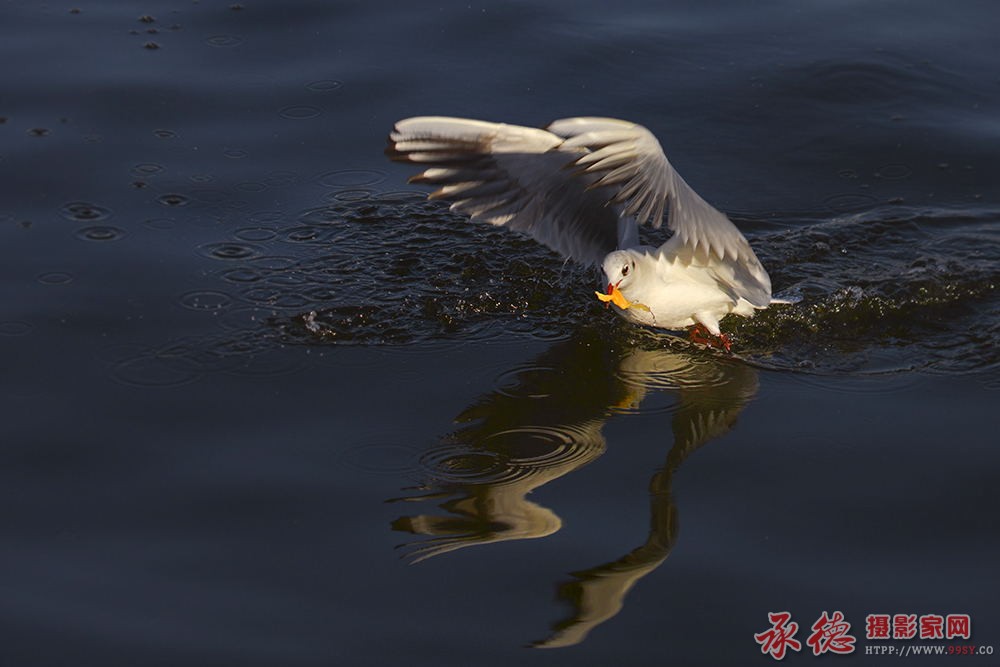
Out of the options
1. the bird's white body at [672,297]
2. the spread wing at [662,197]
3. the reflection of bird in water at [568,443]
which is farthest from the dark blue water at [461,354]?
the spread wing at [662,197]

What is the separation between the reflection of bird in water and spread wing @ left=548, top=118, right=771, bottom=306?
0.42 m

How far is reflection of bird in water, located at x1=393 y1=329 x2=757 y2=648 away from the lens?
4031 millimetres

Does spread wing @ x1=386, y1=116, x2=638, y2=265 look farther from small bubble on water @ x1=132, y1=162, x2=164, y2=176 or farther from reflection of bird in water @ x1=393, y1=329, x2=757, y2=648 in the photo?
small bubble on water @ x1=132, y1=162, x2=164, y2=176

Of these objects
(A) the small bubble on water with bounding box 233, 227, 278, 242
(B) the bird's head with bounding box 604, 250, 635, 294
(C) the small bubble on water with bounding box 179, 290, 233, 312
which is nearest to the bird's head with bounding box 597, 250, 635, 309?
(B) the bird's head with bounding box 604, 250, 635, 294

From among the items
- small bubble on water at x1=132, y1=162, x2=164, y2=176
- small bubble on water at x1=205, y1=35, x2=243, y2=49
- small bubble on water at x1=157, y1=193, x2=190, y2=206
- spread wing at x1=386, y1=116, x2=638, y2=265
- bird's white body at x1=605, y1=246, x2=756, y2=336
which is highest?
small bubble on water at x1=205, y1=35, x2=243, y2=49

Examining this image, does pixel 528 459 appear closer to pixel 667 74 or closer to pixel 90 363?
pixel 90 363

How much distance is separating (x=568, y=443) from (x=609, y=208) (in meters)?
1.53

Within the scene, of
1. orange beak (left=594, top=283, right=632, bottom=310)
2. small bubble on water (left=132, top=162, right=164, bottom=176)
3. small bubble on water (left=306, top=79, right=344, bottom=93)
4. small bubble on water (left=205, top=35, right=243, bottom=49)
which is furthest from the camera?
small bubble on water (left=205, top=35, right=243, bottom=49)

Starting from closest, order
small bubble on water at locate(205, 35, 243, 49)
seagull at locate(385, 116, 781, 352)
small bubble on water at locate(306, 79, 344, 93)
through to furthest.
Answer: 1. seagull at locate(385, 116, 781, 352)
2. small bubble on water at locate(306, 79, 344, 93)
3. small bubble on water at locate(205, 35, 243, 49)

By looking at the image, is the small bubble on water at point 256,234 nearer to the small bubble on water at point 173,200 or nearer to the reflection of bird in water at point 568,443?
the small bubble on water at point 173,200

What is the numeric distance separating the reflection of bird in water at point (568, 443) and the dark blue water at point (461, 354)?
0.5 inches

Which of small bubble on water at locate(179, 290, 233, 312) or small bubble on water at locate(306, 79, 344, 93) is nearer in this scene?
small bubble on water at locate(179, 290, 233, 312)

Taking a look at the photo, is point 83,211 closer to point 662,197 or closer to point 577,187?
point 577,187

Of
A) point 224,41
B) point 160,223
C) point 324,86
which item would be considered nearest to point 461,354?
point 160,223
